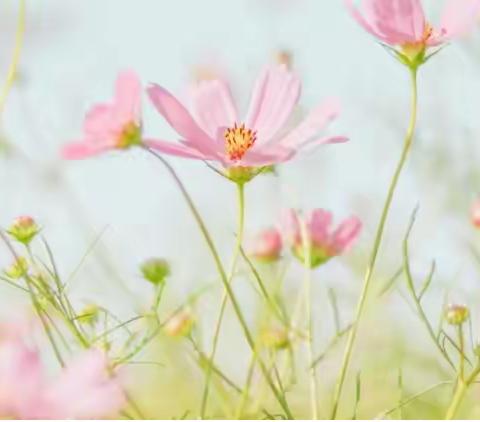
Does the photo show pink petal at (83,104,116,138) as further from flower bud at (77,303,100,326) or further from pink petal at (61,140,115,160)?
flower bud at (77,303,100,326)

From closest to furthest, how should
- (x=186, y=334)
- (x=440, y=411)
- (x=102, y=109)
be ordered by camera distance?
(x=102, y=109), (x=186, y=334), (x=440, y=411)

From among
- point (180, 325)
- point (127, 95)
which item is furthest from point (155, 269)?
point (127, 95)

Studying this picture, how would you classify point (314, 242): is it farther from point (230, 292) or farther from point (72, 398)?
point (72, 398)

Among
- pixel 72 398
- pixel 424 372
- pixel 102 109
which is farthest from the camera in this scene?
pixel 424 372

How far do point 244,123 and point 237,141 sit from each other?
20mm

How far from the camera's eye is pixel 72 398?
0.63 ft

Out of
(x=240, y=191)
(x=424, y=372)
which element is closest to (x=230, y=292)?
(x=240, y=191)

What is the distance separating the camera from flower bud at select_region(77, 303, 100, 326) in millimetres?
394

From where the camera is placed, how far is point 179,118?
0.32 m

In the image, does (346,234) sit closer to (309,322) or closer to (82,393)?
(309,322)

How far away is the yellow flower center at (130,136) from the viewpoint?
0.99 feet

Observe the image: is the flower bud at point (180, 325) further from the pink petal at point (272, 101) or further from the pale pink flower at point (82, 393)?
the pale pink flower at point (82, 393)

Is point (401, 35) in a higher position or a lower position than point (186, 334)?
higher

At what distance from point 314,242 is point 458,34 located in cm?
11
